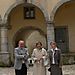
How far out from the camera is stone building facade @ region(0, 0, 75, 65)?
23.9 meters

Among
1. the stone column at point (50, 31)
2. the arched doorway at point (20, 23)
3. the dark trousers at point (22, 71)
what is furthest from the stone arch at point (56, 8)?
the dark trousers at point (22, 71)

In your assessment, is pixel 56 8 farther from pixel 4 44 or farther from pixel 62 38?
pixel 4 44

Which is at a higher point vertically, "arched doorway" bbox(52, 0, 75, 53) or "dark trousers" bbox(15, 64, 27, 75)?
"arched doorway" bbox(52, 0, 75, 53)

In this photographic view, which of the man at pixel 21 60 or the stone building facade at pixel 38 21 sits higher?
the stone building facade at pixel 38 21

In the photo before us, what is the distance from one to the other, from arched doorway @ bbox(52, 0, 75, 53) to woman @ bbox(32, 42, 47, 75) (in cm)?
1284

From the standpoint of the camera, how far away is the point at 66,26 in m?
25.8

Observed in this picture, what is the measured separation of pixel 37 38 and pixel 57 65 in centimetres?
1990

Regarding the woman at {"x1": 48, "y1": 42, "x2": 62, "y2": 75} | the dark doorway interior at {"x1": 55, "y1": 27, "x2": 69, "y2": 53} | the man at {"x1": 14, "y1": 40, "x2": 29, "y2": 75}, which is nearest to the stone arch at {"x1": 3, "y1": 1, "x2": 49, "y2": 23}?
the dark doorway interior at {"x1": 55, "y1": 27, "x2": 69, "y2": 53}

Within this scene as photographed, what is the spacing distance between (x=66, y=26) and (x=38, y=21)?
75.9 inches

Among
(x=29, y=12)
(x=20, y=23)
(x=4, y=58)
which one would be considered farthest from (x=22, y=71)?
(x=29, y=12)

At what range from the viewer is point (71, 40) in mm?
25656

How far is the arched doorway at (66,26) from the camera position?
25516mm

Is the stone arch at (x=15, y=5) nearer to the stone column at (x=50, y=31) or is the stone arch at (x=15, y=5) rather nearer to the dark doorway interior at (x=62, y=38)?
the stone column at (x=50, y=31)

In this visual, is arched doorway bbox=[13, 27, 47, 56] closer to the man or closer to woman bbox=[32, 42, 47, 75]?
woman bbox=[32, 42, 47, 75]
